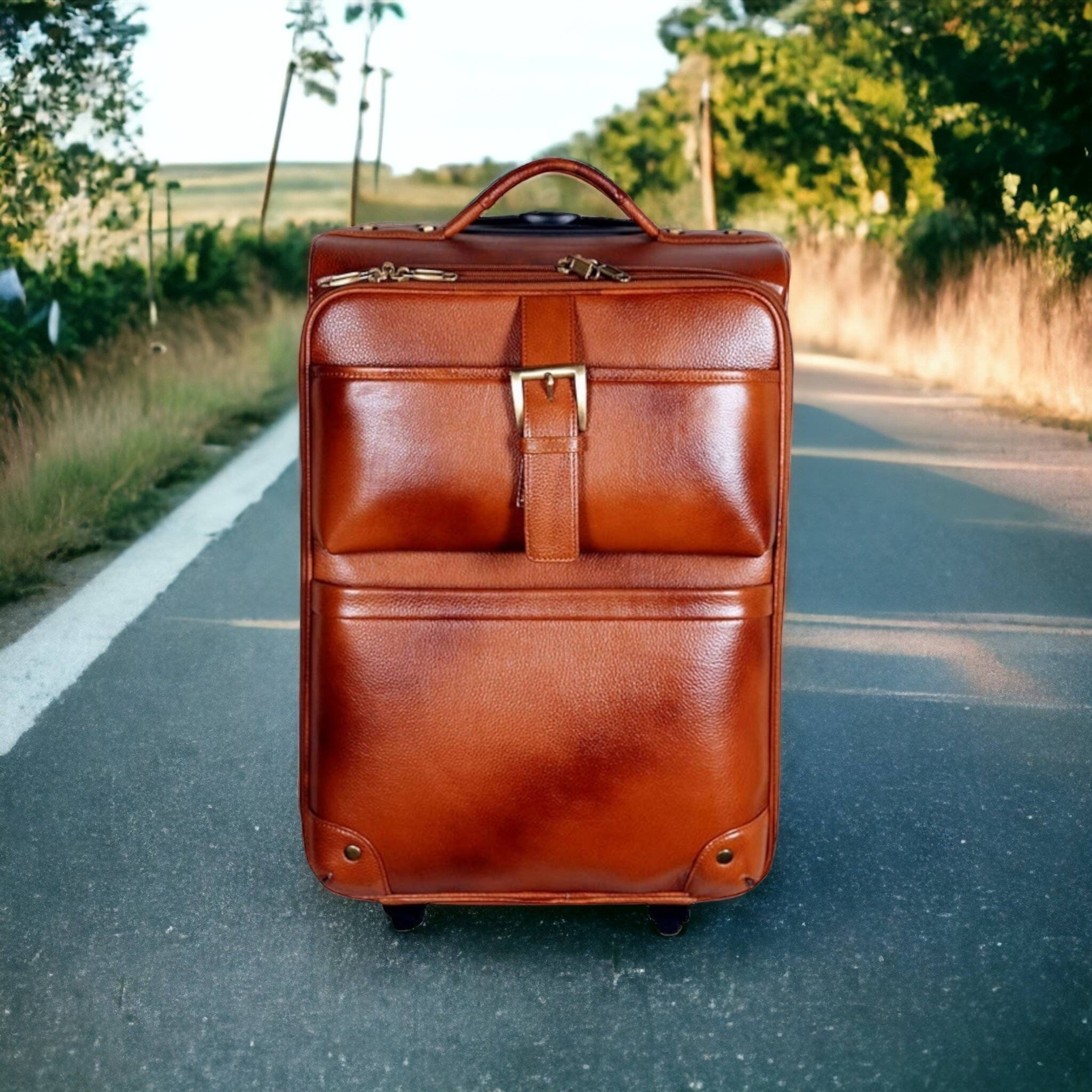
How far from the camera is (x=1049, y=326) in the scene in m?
9.09

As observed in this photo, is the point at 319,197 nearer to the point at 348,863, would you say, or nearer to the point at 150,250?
the point at 150,250

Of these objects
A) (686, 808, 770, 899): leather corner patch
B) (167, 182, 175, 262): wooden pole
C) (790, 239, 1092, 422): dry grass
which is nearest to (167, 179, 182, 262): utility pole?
(167, 182, 175, 262): wooden pole

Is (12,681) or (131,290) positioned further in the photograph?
(131,290)

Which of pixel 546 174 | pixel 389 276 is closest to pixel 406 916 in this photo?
pixel 389 276

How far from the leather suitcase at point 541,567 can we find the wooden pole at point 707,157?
106 ft

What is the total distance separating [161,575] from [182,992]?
9.75 feet

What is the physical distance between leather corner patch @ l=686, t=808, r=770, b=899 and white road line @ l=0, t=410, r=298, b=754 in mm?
1758

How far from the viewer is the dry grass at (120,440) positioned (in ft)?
18.6

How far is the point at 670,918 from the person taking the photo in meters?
2.69

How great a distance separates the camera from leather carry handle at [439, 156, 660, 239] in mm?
2609

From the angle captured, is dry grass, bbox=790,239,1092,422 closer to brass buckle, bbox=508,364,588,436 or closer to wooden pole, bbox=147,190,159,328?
wooden pole, bbox=147,190,159,328

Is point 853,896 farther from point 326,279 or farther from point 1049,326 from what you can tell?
point 1049,326

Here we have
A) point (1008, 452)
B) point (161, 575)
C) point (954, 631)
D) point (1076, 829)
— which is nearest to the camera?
point (1076, 829)

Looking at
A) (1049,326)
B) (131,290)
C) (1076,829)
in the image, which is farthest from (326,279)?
(131,290)
